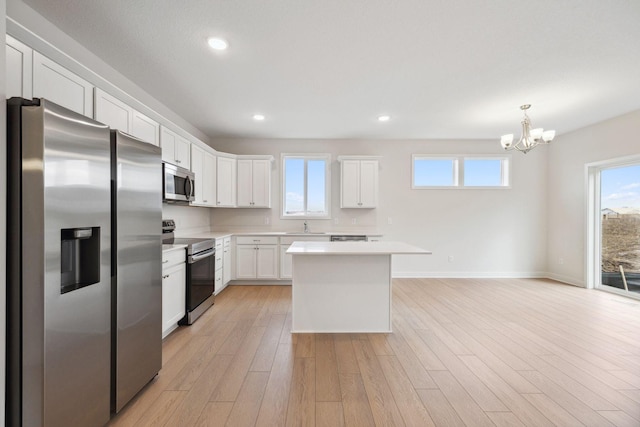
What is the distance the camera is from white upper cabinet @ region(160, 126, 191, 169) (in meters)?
3.17

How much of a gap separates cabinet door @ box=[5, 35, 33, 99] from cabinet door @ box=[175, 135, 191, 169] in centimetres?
187

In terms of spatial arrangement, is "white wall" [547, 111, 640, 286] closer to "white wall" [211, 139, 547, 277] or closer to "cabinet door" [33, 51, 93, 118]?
"white wall" [211, 139, 547, 277]

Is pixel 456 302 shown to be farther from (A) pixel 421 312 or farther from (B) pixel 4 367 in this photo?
(B) pixel 4 367

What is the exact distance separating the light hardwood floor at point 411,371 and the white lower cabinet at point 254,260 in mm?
1123

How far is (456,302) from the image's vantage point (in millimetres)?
3883

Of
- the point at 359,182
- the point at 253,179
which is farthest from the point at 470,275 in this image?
the point at 253,179

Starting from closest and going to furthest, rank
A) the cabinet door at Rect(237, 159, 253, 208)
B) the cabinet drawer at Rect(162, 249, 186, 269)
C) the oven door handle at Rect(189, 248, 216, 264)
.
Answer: the cabinet drawer at Rect(162, 249, 186, 269)
the oven door handle at Rect(189, 248, 216, 264)
the cabinet door at Rect(237, 159, 253, 208)

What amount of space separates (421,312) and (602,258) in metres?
3.61

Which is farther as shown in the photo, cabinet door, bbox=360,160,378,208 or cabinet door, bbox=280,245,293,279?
cabinet door, bbox=360,160,378,208

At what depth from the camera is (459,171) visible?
545cm

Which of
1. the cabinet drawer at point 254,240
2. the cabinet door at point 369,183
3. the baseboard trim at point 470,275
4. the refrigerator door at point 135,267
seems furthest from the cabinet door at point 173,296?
the baseboard trim at point 470,275

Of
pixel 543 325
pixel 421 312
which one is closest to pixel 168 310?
pixel 421 312

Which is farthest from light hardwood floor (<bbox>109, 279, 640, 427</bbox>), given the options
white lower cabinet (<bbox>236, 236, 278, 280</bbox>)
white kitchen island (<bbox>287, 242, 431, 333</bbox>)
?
white lower cabinet (<bbox>236, 236, 278, 280</bbox>)

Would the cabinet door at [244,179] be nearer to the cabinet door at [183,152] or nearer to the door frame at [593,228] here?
the cabinet door at [183,152]
